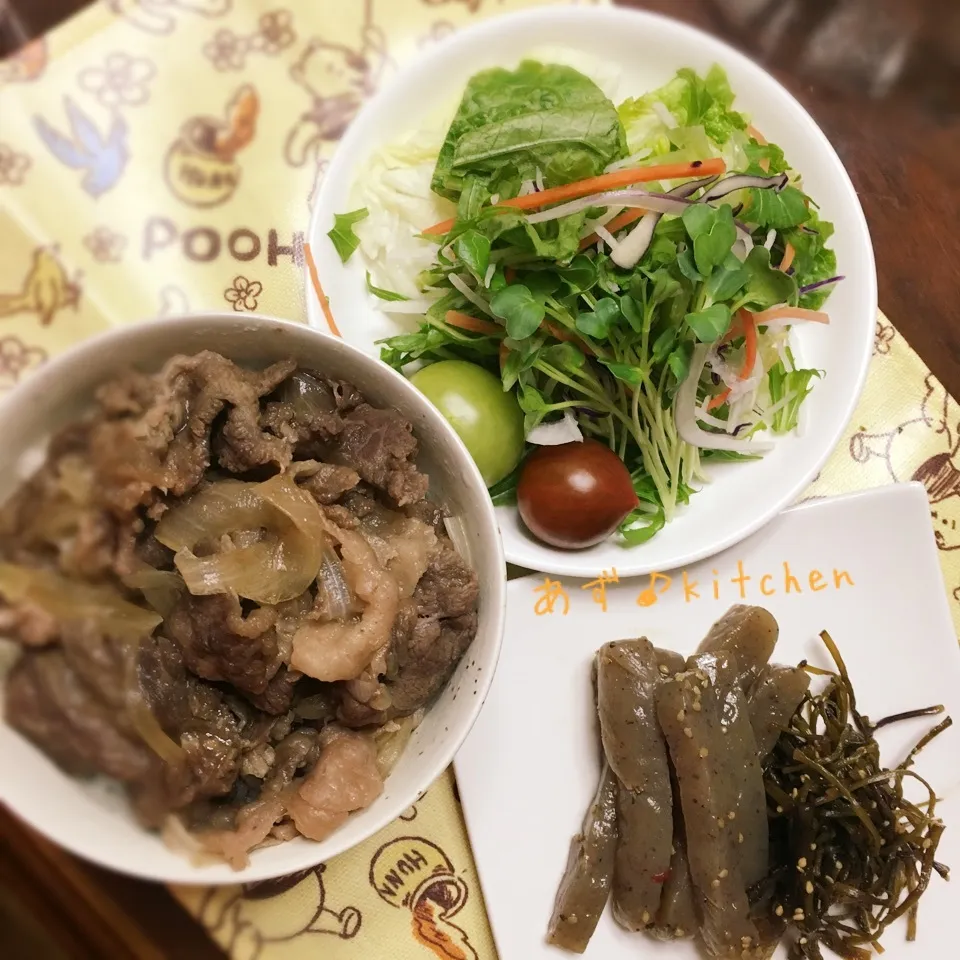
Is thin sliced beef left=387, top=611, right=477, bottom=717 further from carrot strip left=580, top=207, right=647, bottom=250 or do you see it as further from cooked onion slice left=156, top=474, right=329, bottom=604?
carrot strip left=580, top=207, right=647, bottom=250

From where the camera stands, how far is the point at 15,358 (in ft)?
3.32

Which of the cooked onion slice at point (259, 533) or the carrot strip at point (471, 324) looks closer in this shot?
the cooked onion slice at point (259, 533)

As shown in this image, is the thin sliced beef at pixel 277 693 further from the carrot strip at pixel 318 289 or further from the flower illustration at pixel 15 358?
the carrot strip at pixel 318 289

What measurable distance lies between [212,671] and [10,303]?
0.57m

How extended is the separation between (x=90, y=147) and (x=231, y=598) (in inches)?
34.2

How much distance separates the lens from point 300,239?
1.63 meters

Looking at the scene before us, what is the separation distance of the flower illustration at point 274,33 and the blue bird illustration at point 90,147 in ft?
1.21

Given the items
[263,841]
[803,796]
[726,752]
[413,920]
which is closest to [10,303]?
[263,841]

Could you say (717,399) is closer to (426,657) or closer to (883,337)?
(883,337)

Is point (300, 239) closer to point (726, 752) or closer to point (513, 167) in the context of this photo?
point (513, 167)

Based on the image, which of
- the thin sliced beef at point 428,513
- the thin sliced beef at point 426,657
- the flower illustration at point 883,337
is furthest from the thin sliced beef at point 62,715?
the flower illustration at point 883,337

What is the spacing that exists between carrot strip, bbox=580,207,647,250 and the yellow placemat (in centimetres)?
56

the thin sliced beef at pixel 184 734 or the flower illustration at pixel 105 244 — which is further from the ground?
the flower illustration at pixel 105 244

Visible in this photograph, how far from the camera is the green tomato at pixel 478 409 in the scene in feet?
4.99
